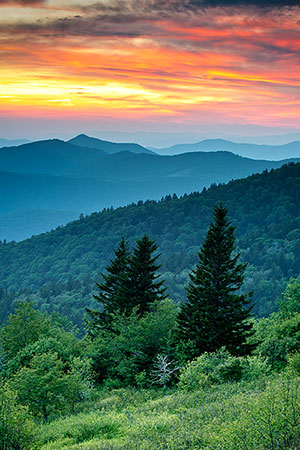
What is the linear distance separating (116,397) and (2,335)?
21.2m

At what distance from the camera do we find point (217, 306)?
36688 millimetres

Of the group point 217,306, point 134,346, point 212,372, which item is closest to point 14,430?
point 212,372

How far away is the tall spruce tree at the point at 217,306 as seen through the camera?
A: 35.5m

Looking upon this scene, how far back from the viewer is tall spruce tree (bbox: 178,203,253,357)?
3547 centimetres

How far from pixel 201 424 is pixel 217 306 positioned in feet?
64.2

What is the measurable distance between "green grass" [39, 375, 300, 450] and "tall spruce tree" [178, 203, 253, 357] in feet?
32.0

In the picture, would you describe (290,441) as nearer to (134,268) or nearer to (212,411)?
(212,411)

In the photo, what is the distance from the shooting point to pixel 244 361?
28.0 metres

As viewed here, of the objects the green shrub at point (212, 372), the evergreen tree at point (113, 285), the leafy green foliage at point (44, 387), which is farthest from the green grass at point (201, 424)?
the evergreen tree at point (113, 285)

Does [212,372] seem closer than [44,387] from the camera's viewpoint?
No

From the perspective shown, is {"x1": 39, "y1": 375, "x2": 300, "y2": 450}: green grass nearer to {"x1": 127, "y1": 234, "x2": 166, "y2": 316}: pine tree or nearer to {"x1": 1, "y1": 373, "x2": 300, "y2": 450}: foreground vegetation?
{"x1": 1, "y1": 373, "x2": 300, "y2": 450}: foreground vegetation

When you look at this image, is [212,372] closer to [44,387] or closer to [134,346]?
[44,387]

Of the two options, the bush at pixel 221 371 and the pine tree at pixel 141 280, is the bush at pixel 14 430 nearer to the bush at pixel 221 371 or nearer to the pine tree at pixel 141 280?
the bush at pixel 221 371

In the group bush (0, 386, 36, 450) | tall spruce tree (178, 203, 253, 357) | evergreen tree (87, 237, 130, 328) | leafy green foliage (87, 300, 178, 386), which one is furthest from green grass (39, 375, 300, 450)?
evergreen tree (87, 237, 130, 328)
